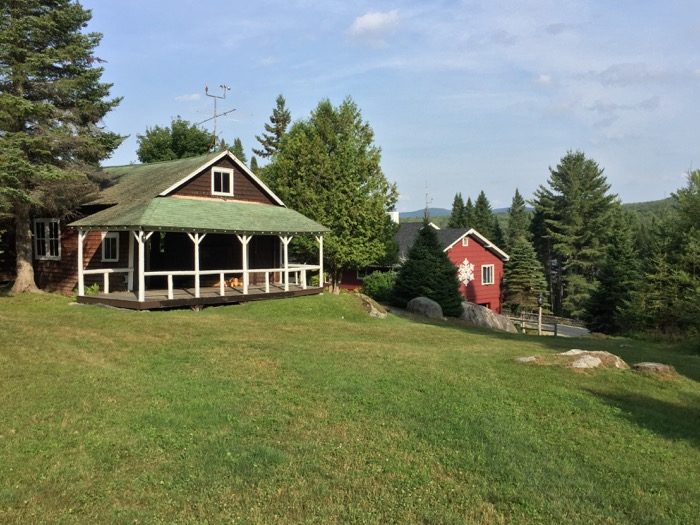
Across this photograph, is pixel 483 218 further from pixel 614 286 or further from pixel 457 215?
pixel 614 286

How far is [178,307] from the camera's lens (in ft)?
66.8

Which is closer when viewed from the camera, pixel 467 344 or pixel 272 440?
pixel 272 440

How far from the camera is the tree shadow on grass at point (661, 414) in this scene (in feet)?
25.5

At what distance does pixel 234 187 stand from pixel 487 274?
26.6 meters

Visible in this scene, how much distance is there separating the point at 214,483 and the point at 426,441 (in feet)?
8.58

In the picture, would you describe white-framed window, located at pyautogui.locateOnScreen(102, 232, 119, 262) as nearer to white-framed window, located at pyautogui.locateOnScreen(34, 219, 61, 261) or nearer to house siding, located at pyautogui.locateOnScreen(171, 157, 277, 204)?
white-framed window, located at pyautogui.locateOnScreen(34, 219, 61, 261)

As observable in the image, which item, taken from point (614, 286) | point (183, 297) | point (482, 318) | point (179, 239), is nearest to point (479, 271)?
point (614, 286)

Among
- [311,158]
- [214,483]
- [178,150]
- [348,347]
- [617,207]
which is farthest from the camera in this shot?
[617,207]

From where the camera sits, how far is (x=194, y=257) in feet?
78.3

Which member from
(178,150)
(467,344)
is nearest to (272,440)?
(467,344)

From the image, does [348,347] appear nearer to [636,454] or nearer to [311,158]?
[636,454]

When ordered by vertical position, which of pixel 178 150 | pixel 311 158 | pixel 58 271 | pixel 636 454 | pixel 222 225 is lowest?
pixel 636 454

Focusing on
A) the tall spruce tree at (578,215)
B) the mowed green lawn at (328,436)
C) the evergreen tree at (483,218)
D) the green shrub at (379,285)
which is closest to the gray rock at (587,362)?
the mowed green lawn at (328,436)

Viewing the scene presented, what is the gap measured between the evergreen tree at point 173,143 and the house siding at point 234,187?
2311cm
